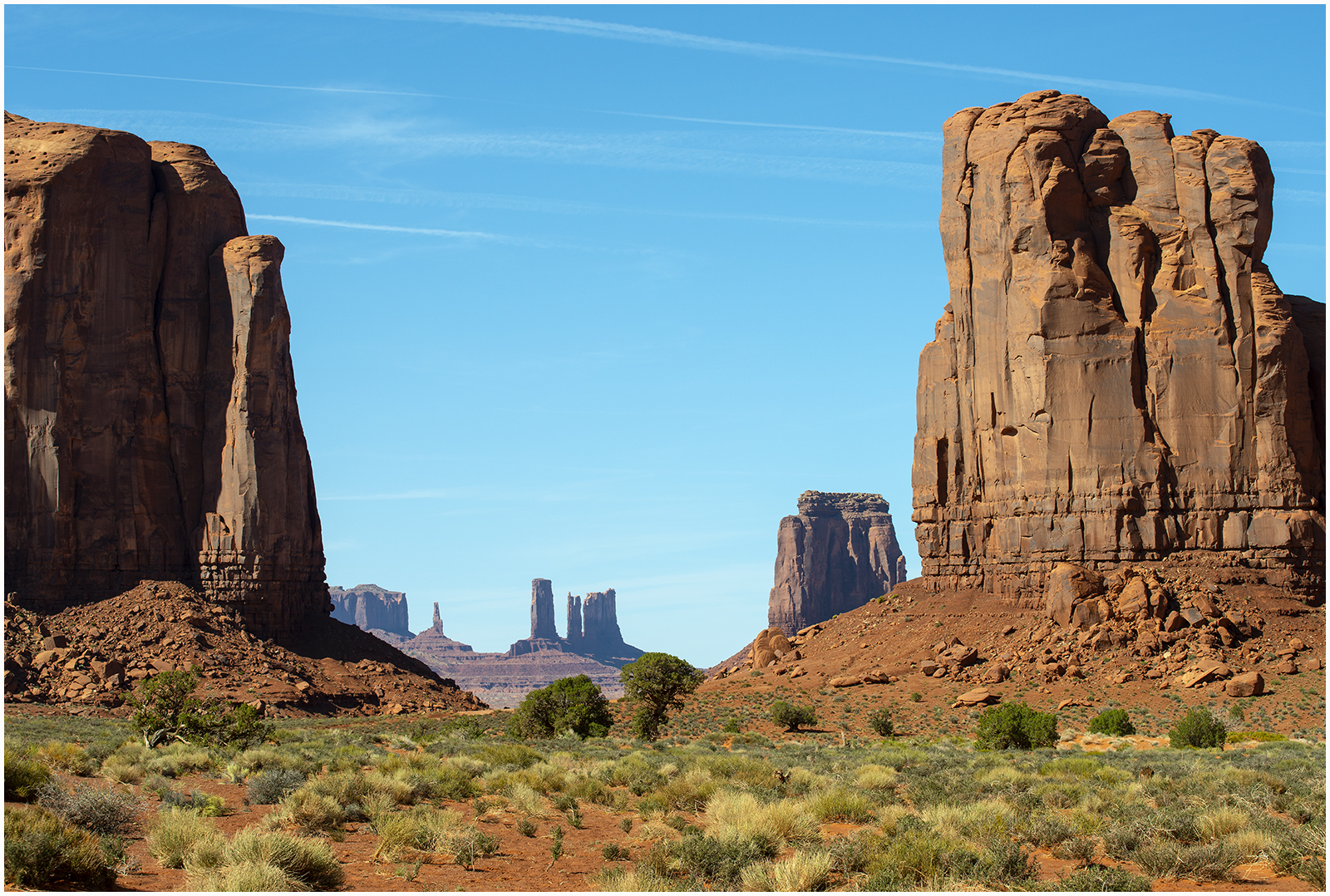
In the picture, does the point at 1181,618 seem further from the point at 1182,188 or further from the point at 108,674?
the point at 108,674

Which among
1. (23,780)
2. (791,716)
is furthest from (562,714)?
(23,780)

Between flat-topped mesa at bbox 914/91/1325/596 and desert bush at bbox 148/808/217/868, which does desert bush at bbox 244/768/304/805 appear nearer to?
desert bush at bbox 148/808/217/868

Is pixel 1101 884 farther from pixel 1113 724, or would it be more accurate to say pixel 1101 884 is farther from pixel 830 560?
pixel 830 560

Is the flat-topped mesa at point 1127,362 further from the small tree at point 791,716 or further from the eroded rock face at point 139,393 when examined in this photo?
the eroded rock face at point 139,393

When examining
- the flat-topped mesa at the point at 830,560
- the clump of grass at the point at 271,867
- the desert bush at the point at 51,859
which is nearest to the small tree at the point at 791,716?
the clump of grass at the point at 271,867

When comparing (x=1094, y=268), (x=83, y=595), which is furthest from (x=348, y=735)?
(x=1094, y=268)

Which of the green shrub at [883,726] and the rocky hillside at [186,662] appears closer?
the green shrub at [883,726]

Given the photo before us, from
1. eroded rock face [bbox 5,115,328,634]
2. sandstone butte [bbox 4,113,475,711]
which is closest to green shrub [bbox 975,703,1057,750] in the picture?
sandstone butte [bbox 4,113,475,711]
